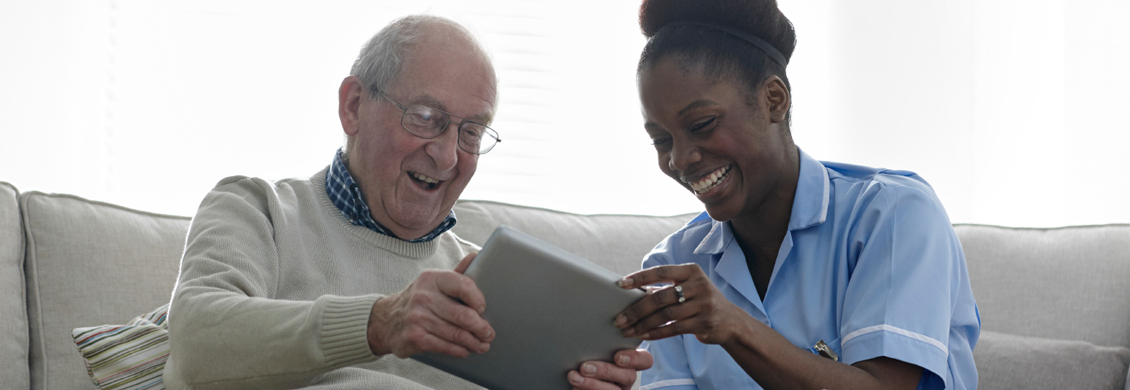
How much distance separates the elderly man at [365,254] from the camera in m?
0.98

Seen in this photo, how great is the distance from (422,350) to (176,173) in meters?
1.70

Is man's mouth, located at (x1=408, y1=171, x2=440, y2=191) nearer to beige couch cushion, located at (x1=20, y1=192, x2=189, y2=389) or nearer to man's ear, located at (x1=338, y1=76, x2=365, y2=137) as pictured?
man's ear, located at (x1=338, y1=76, x2=365, y2=137)

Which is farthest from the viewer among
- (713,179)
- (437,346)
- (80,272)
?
(80,272)

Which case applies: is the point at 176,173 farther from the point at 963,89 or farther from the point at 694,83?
the point at 963,89

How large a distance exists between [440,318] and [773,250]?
0.73m

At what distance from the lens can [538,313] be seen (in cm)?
101

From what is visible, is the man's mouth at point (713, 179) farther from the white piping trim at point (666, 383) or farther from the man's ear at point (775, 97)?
the white piping trim at point (666, 383)

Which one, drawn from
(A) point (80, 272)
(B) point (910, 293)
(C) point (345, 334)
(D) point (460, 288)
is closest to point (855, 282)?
(B) point (910, 293)

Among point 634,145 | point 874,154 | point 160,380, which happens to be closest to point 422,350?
point 160,380

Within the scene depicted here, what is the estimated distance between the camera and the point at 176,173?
2.31 meters

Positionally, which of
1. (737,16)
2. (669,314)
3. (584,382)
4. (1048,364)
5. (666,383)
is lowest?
(1048,364)

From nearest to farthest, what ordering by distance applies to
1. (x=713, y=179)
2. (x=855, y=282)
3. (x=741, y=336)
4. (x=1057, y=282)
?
(x=741, y=336) → (x=855, y=282) → (x=713, y=179) → (x=1057, y=282)

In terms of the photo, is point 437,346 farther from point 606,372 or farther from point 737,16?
point 737,16

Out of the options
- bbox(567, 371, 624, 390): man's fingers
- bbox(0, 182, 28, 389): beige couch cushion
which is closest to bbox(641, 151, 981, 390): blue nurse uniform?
bbox(567, 371, 624, 390): man's fingers
